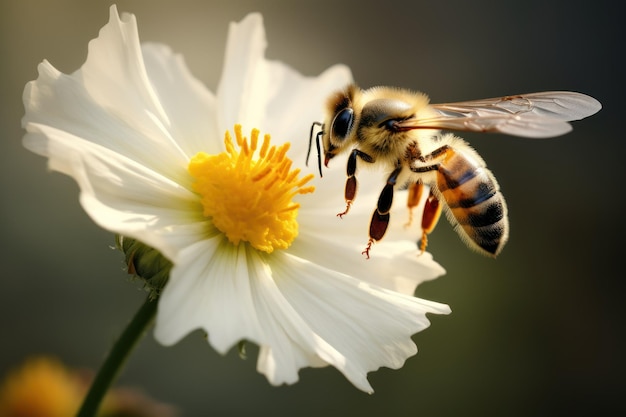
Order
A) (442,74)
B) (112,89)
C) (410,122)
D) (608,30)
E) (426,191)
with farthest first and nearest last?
(608,30) < (442,74) < (426,191) < (410,122) < (112,89)

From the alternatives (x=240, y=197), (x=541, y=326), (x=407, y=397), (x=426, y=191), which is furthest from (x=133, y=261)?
(x=541, y=326)

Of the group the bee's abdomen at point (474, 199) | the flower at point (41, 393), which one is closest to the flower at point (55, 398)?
the flower at point (41, 393)

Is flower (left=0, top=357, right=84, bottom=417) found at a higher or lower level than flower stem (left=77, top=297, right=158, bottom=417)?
lower

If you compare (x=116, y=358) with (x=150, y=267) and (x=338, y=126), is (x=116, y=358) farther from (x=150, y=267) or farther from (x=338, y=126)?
(x=338, y=126)

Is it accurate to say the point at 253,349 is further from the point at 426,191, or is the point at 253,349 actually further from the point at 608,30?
the point at 608,30

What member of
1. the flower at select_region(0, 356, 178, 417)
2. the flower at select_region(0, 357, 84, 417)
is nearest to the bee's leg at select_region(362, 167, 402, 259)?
the flower at select_region(0, 356, 178, 417)

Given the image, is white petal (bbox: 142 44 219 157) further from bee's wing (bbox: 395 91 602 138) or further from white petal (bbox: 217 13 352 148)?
bee's wing (bbox: 395 91 602 138)

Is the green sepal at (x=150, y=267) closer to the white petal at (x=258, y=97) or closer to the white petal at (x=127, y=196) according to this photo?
the white petal at (x=127, y=196)
